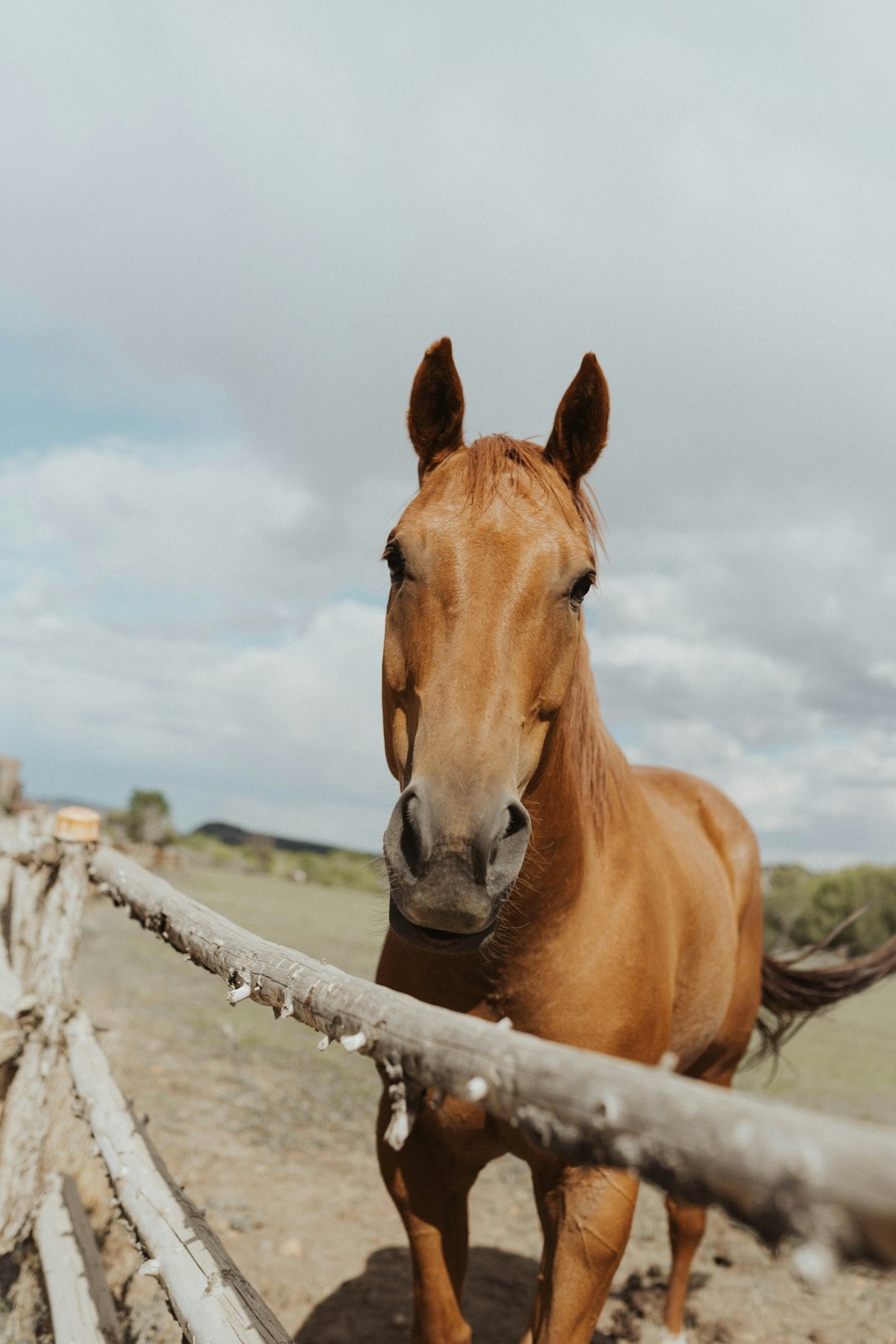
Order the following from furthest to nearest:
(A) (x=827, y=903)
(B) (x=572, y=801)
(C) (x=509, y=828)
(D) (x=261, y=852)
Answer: (D) (x=261, y=852) → (A) (x=827, y=903) → (B) (x=572, y=801) → (C) (x=509, y=828)

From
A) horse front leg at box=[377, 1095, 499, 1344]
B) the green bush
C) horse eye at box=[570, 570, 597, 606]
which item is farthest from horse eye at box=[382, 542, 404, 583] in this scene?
the green bush

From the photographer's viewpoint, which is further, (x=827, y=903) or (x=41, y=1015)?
(x=827, y=903)

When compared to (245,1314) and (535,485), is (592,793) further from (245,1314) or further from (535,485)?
(245,1314)

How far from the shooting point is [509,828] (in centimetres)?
185

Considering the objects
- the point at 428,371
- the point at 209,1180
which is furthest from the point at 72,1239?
the point at 428,371

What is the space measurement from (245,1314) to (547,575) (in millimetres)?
1924

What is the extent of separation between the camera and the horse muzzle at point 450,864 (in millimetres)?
1711

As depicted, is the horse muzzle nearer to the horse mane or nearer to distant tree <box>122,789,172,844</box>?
the horse mane

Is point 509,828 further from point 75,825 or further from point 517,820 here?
point 75,825

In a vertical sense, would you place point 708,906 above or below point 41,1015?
above

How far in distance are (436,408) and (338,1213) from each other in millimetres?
4663

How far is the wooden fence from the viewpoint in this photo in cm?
78

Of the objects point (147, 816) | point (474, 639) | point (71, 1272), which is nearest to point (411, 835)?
point (474, 639)

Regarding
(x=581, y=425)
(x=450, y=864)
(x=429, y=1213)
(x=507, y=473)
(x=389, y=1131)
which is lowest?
(x=429, y=1213)
